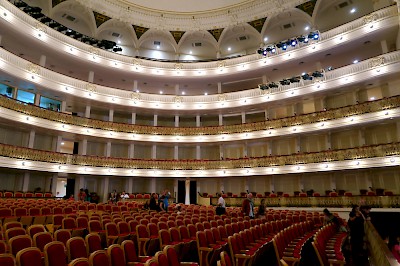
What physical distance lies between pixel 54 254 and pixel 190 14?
21657 millimetres

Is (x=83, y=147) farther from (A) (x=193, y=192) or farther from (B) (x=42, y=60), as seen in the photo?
(A) (x=193, y=192)

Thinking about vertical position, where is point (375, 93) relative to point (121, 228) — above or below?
above

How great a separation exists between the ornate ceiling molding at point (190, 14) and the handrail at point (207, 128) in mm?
7970

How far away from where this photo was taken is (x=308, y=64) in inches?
744

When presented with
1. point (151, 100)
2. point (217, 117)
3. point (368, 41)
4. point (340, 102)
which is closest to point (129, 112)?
point (151, 100)

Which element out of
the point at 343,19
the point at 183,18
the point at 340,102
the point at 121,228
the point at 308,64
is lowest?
the point at 121,228

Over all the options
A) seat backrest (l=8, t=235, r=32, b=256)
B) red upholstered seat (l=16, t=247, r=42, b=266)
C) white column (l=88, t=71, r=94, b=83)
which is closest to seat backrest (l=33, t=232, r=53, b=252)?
seat backrest (l=8, t=235, r=32, b=256)

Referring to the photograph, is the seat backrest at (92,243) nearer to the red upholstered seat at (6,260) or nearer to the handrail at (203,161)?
the red upholstered seat at (6,260)

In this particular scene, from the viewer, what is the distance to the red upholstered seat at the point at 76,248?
356 cm

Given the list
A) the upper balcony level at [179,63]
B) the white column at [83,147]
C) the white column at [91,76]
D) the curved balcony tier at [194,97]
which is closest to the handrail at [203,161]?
the white column at [83,147]

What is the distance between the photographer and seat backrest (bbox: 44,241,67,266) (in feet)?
10.2

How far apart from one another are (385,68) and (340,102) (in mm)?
3823

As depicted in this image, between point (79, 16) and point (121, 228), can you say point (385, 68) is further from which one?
point (79, 16)

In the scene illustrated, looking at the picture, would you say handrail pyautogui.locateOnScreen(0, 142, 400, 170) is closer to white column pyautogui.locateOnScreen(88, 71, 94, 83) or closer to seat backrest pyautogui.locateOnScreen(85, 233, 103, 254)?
white column pyautogui.locateOnScreen(88, 71, 94, 83)
